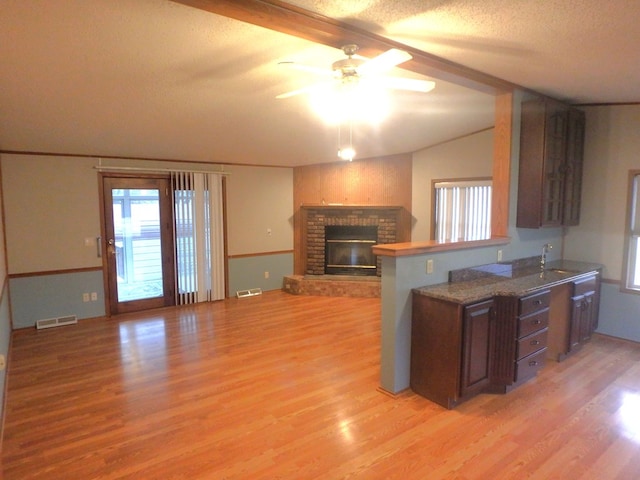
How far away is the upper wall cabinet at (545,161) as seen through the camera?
12.1ft

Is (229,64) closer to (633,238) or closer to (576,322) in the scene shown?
(576,322)

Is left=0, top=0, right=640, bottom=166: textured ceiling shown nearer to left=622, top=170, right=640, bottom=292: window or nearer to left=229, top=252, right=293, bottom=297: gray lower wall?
left=622, top=170, right=640, bottom=292: window

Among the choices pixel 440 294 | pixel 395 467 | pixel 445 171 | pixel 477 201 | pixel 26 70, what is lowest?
pixel 395 467

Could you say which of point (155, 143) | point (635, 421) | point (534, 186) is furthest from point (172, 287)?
point (635, 421)

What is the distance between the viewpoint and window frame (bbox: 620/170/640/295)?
4.10 m

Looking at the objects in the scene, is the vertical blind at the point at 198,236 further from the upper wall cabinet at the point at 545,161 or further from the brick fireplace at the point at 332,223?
the upper wall cabinet at the point at 545,161

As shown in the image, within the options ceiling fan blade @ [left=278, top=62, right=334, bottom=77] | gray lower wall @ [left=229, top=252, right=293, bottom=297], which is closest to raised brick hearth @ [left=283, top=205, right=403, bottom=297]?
gray lower wall @ [left=229, top=252, right=293, bottom=297]

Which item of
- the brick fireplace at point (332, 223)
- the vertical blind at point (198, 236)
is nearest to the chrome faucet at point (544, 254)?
the brick fireplace at point (332, 223)

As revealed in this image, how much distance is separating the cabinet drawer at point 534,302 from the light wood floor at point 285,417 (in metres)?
0.68

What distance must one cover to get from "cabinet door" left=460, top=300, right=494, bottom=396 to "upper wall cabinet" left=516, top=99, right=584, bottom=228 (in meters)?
1.39

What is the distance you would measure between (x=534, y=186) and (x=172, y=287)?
197 inches

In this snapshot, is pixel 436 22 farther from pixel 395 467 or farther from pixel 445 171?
pixel 445 171

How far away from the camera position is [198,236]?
5957 mm

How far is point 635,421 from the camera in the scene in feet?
8.89
